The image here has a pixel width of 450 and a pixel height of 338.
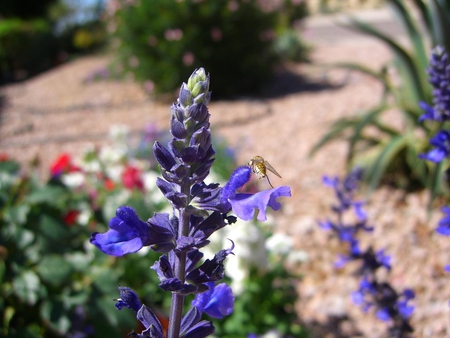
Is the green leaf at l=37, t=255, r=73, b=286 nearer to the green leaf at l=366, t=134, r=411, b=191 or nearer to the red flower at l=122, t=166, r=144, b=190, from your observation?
the red flower at l=122, t=166, r=144, b=190

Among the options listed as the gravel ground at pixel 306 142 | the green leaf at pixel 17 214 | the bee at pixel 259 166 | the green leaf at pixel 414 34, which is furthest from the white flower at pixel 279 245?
the green leaf at pixel 414 34

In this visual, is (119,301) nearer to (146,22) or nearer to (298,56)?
(146,22)

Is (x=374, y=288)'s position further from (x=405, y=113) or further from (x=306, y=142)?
(x=306, y=142)

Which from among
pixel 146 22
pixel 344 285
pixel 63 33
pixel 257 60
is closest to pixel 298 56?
pixel 257 60

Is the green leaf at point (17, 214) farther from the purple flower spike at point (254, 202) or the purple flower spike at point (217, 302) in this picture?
the purple flower spike at point (254, 202)

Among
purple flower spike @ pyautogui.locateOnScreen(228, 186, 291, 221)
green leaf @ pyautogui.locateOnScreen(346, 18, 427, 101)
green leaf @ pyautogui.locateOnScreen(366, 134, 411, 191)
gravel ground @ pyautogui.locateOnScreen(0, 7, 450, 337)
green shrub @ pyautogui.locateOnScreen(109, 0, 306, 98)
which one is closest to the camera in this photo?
purple flower spike @ pyautogui.locateOnScreen(228, 186, 291, 221)

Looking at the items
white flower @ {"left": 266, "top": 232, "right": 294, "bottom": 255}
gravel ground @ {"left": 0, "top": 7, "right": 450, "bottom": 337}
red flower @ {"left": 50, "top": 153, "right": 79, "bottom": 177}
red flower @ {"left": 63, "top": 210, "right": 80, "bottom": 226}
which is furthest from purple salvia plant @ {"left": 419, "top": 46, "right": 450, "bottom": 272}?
red flower @ {"left": 50, "top": 153, "right": 79, "bottom": 177}
